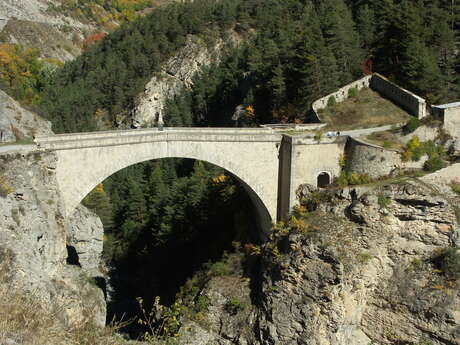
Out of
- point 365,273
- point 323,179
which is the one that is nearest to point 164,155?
point 323,179

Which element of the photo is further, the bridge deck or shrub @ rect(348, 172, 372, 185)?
shrub @ rect(348, 172, 372, 185)

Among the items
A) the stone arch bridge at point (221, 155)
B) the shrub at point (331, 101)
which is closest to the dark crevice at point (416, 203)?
the stone arch bridge at point (221, 155)

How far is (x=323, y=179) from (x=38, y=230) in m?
17.7

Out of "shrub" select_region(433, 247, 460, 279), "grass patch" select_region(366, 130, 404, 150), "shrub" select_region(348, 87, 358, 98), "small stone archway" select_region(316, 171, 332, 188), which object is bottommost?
"shrub" select_region(433, 247, 460, 279)

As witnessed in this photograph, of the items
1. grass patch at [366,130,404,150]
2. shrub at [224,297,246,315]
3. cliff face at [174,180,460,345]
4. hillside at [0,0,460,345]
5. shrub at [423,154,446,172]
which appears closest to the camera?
hillside at [0,0,460,345]

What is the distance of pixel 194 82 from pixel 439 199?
48859 mm

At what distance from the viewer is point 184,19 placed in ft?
252

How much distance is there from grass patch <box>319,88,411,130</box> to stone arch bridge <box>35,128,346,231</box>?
3796mm

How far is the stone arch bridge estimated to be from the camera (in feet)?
87.5

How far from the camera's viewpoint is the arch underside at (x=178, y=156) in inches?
1046

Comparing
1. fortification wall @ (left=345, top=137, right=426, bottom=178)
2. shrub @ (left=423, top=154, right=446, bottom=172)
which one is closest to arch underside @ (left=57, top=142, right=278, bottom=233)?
fortification wall @ (left=345, top=137, right=426, bottom=178)

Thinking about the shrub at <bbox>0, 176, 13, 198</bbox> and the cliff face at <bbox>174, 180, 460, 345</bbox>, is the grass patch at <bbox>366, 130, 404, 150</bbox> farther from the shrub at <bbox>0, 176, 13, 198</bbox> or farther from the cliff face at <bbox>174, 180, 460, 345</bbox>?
the shrub at <bbox>0, 176, 13, 198</bbox>

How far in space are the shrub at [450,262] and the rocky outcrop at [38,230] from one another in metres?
18.5

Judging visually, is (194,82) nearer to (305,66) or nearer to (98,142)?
(305,66)
